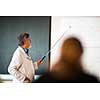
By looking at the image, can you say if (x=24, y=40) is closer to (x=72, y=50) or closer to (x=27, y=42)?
(x=27, y=42)

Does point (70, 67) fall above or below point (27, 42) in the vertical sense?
below

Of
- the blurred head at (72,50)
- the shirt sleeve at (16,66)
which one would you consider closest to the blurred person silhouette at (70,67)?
the blurred head at (72,50)

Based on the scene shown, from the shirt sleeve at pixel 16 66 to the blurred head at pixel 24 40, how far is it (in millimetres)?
75

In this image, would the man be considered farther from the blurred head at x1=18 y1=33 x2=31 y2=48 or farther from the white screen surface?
the white screen surface

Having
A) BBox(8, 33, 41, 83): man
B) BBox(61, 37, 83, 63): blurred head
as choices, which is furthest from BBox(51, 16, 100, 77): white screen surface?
BBox(8, 33, 41, 83): man

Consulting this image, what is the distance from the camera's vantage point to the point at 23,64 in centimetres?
125

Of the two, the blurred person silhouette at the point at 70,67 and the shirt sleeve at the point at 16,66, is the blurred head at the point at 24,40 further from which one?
the blurred person silhouette at the point at 70,67

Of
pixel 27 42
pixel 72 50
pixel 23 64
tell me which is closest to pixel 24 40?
pixel 27 42

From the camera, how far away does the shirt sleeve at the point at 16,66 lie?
4.09 feet

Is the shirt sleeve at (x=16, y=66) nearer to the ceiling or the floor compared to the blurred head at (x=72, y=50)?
nearer to the floor

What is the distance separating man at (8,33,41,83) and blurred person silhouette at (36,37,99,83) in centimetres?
9

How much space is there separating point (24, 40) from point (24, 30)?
67 mm
